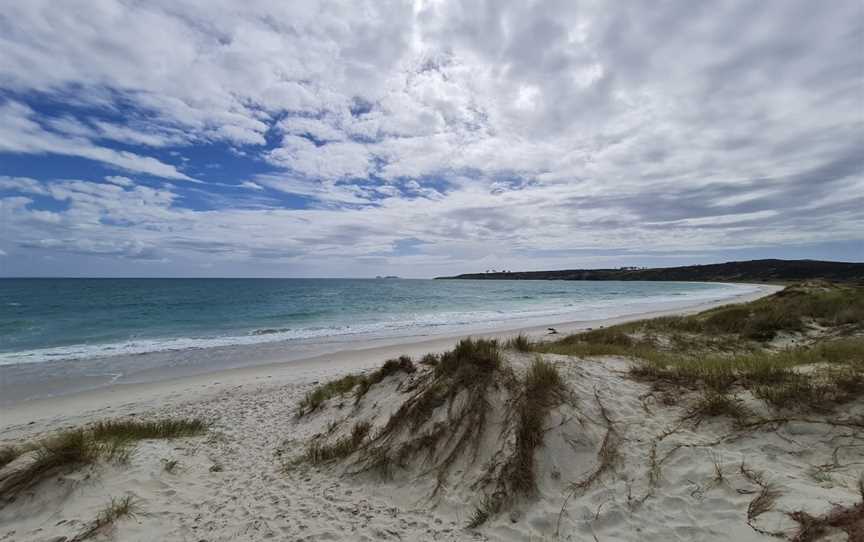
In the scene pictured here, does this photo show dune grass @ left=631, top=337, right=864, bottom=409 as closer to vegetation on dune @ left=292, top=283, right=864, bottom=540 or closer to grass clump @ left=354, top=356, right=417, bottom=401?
vegetation on dune @ left=292, top=283, right=864, bottom=540

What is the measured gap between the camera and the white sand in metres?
4.36

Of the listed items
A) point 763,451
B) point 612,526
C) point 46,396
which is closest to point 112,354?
point 46,396

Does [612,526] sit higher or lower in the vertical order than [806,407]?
lower

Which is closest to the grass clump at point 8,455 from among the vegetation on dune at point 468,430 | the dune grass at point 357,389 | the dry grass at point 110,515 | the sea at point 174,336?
the dry grass at point 110,515

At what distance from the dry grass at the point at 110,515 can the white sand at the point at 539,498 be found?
106mm

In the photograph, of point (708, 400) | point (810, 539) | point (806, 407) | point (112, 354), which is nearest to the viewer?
point (810, 539)

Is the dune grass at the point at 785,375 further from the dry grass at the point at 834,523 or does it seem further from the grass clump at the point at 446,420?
the grass clump at the point at 446,420

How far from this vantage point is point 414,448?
21.1ft

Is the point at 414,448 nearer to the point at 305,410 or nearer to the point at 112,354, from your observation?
the point at 305,410

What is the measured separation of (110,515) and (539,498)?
17.4 ft

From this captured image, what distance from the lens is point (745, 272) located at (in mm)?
123250

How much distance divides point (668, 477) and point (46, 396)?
16.7 meters

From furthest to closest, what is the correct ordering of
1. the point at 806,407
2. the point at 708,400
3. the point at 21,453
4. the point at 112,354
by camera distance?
the point at 112,354
the point at 21,453
the point at 708,400
the point at 806,407

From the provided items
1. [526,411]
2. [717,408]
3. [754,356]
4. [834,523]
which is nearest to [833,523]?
[834,523]
